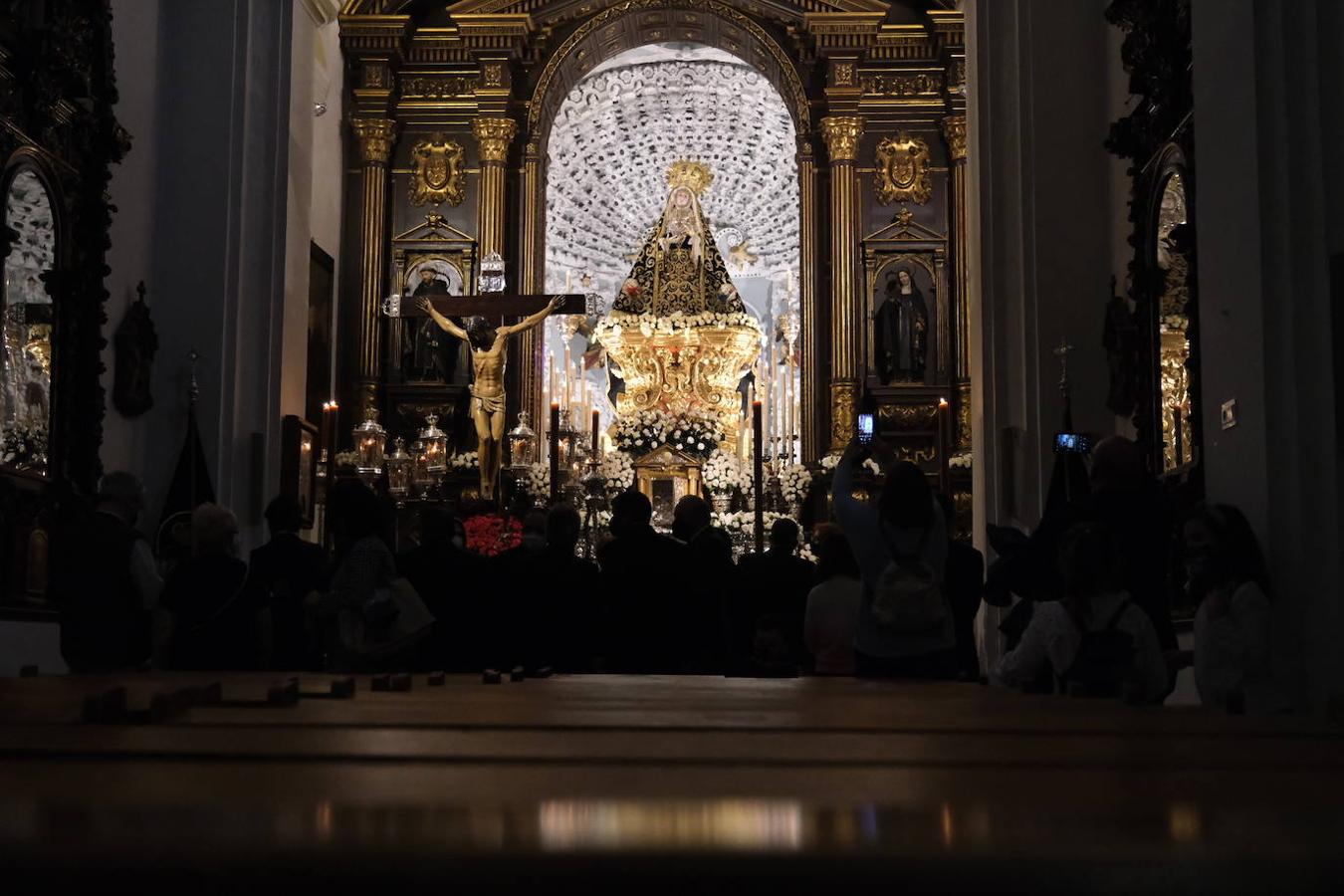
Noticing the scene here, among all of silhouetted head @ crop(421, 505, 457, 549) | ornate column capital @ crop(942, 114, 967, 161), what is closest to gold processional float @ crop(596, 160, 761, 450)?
ornate column capital @ crop(942, 114, 967, 161)

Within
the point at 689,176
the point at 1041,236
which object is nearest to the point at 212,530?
the point at 1041,236

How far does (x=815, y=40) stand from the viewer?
1830 cm

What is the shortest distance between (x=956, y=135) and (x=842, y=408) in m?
3.07

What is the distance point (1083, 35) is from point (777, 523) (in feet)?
14.7

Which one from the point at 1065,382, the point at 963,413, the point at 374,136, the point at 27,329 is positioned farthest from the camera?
the point at 374,136

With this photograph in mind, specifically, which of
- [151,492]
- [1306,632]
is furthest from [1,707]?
[151,492]

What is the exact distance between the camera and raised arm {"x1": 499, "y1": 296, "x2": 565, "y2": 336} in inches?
596

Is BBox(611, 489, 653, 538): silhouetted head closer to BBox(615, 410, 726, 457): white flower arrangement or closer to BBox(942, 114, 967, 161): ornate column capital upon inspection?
BBox(615, 410, 726, 457): white flower arrangement

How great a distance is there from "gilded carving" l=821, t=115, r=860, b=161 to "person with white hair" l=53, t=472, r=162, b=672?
13.2 m

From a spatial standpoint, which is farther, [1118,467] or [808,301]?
[808,301]

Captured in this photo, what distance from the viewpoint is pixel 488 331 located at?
15906mm

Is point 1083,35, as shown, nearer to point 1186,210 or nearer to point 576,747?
point 1186,210

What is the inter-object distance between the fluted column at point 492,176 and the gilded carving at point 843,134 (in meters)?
3.35

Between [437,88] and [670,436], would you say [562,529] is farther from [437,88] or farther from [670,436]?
[437,88]
